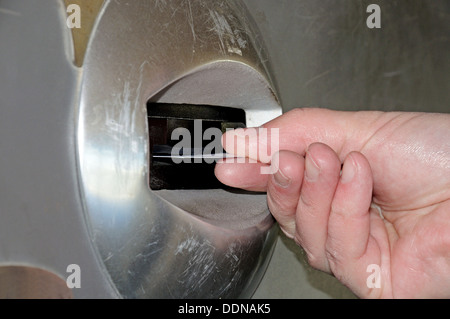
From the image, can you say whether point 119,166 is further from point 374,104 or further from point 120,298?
point 374,104

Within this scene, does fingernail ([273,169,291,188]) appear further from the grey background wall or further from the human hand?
the grey background wall

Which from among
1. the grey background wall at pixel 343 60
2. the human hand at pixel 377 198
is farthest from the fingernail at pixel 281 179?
the grey background wall at pixel 343 60

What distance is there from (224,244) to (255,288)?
7 cm

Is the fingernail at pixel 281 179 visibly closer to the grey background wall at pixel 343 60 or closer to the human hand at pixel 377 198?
the human hand at pixel 377 198

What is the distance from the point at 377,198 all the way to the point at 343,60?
15 cm

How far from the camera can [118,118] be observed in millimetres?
347

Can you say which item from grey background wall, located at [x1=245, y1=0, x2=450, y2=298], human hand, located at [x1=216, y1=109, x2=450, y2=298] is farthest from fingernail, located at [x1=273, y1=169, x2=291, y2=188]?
grey background wall, located at [x1=245, y1=0, x2=450, y2=298]

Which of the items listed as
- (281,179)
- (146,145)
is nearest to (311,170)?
(281,179)

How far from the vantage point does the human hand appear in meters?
0.43

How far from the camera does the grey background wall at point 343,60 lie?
0.49m

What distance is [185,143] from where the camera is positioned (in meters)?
0.41

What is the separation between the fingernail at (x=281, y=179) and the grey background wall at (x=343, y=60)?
105 millimetres

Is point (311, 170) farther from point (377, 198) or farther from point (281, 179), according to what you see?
point (377, 198)
